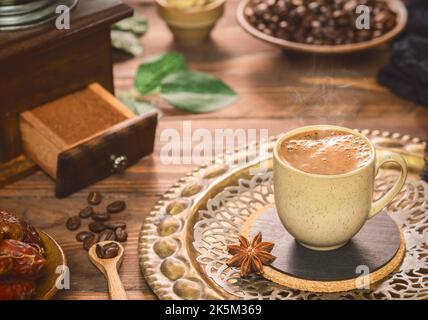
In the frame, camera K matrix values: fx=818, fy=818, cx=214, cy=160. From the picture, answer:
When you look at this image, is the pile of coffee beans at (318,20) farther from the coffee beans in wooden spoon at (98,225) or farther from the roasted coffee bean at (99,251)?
the roasted coffee bean at (99,251)

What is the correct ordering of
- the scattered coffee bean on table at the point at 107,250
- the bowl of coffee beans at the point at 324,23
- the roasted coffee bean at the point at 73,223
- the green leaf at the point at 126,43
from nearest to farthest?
1. the scattered coffee bean on table at the point at 107,250
2. the roasted coffee bean at the point at 73,223
3. the bowl of coffee beans at the point at 324,23
4. the green leaf at the point at 126,43

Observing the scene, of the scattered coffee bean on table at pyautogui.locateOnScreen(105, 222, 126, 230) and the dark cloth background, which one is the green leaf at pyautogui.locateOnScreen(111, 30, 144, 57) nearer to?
the dark cloth background

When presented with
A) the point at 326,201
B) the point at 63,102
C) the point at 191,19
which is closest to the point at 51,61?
the point at 63,102

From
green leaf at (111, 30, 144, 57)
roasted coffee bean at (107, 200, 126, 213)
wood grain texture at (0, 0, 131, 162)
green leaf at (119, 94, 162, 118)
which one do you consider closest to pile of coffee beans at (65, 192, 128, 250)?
roasted coffee bean at (107, 200, 126, 213)

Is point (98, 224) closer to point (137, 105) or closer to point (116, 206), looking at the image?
point (116, 206)

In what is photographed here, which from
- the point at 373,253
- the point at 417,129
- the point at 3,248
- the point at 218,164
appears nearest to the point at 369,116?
the point at 417,129

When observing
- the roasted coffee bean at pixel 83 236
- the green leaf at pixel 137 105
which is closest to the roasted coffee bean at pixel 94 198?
the roasted coffee bean at pixel 83 236
